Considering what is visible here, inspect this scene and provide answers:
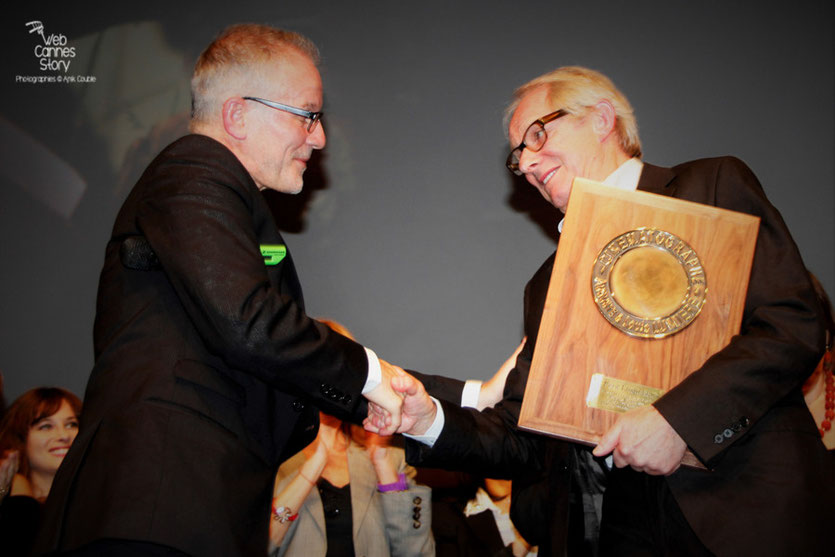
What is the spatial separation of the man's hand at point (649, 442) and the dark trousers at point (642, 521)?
0.70ft

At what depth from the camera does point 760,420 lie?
6.04ft

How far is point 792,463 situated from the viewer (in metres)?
1.75

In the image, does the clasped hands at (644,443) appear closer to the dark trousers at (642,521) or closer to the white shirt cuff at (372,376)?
the dark trousers at (642,521)

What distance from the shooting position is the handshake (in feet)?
7.11

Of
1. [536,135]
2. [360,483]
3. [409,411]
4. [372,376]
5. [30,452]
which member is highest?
[536,135]

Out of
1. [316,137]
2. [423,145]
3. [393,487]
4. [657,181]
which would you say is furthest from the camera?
[423,145]

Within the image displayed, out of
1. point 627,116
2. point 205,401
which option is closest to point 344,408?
point 205,401

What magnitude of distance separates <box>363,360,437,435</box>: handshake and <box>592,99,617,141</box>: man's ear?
1.16 m

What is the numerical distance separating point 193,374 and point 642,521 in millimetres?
1394

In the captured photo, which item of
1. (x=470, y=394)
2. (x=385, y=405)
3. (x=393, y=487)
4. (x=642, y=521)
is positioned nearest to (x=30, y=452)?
(x=393, y=487)

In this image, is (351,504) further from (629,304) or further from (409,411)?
(629,304)

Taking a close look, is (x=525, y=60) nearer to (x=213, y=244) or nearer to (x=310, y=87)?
(x=310, y=87)

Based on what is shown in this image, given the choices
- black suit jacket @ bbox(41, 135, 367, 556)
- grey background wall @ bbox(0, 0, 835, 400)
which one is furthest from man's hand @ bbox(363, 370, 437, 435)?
grey background wall @ bbox(0, 0, 835, 400)

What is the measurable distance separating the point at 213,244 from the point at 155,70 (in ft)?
10.7
